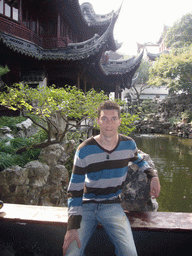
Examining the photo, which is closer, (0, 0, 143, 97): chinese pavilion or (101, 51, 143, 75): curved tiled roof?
(0, 0, 143, 97): chinese pavilion

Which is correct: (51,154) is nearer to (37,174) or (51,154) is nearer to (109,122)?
(37,174)

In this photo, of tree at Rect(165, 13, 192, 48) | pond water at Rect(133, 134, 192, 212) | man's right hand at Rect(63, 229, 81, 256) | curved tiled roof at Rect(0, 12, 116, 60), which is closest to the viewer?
man's right hand at Rect(63, 229, 81, 256)

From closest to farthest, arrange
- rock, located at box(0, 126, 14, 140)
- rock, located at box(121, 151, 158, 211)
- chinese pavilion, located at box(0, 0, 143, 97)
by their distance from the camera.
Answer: rock, located at box(121, 151, 158, 211)
rock, located at box(0, 126, 14, 140)
chinese pavilion, located at box(0, 0, 143, 97)

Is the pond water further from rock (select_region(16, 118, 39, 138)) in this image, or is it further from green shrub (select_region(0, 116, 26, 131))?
green shrub (select_region(0, 116, 26, 131))

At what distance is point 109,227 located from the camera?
1.46 m

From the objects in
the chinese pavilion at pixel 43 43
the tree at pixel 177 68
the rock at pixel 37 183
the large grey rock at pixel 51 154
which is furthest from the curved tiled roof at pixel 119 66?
the rock at pixel 37 183

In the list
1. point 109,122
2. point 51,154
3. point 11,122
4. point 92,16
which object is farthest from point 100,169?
point 92,16

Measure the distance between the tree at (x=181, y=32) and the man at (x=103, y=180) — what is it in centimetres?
2221

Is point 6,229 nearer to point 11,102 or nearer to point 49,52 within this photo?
point 11,102

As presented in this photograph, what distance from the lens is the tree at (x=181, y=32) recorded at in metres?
20.6

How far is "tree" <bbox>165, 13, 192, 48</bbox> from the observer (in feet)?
67.6

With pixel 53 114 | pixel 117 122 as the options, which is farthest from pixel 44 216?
pixel 53 114

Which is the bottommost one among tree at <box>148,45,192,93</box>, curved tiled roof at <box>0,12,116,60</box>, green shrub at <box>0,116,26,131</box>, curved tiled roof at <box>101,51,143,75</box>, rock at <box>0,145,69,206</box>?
rock at <box>0,145,69,206</box>

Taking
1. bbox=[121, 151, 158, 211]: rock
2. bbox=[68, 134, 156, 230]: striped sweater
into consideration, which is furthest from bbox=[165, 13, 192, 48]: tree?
bbox=[68, 134, 156, 230]: striped sweater
